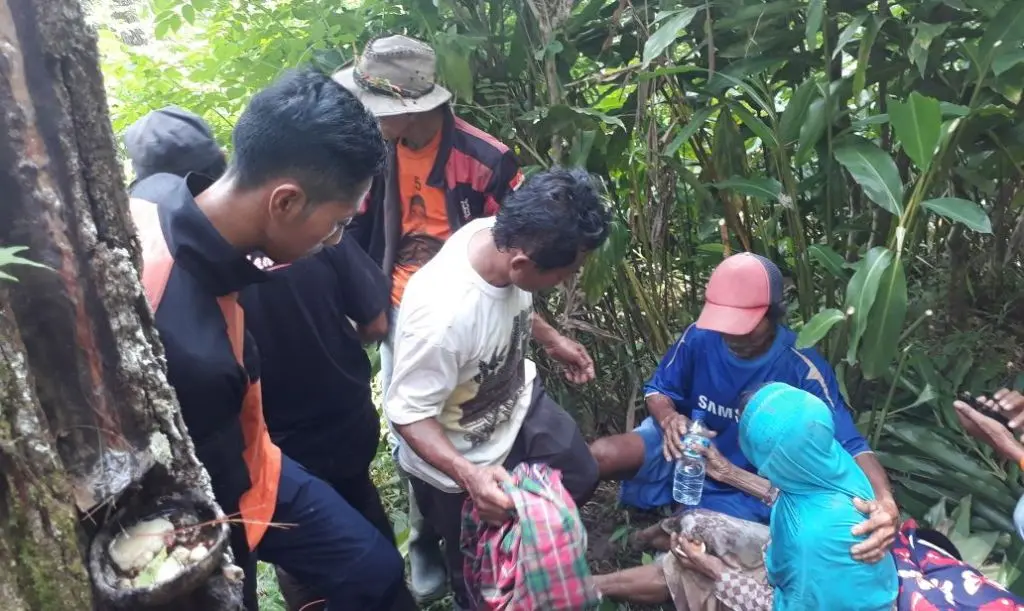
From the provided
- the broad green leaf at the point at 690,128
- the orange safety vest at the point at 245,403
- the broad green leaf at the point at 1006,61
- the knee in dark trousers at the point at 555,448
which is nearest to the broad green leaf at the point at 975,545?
the knee in dark trousers at the point at 555,448

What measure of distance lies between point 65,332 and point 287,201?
492mm

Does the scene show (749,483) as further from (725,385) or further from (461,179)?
(461,179)

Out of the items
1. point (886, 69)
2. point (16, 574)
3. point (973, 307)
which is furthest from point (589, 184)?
point (973, 307)

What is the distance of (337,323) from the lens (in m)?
2.17

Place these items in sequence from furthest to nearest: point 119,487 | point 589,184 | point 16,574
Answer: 1. point 589,184
2. point 119,487
3. point 16,574

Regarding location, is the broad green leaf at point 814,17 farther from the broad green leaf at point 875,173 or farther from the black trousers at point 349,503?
the black trousers at point 349,503

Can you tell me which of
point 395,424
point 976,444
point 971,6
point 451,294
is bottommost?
point 976,444

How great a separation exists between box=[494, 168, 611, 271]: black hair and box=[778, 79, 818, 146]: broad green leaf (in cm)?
77

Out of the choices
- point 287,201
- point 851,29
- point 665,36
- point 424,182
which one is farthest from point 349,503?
point 851,29

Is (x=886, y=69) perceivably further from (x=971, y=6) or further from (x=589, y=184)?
(x=589, y=184)

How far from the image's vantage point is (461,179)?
269 centimetres

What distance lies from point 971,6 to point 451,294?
1.72 m

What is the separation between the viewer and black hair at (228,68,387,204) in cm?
142

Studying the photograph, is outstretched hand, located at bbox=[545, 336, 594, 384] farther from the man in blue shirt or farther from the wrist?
the wrist
